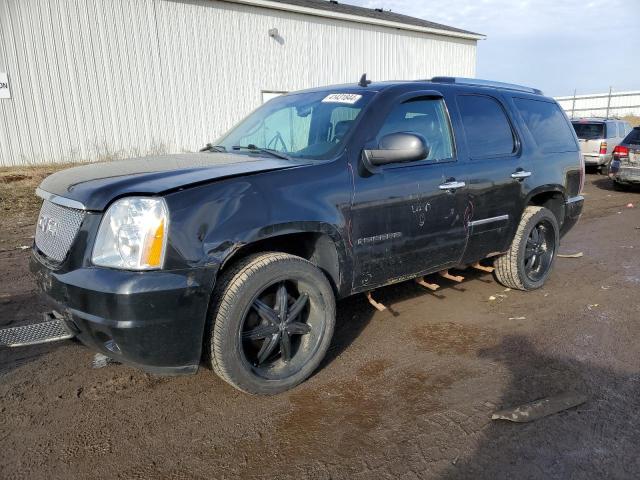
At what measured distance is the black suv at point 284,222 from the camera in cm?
257

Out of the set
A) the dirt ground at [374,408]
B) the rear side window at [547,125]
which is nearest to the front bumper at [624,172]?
the rear side window at [547,125]

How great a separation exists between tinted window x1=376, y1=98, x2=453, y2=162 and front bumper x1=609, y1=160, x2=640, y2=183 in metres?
10.5

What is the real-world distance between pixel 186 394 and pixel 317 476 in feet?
3.66

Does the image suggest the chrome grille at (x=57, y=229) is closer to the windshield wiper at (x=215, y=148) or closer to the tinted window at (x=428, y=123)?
the windshield wiper at (x=215, y=148)

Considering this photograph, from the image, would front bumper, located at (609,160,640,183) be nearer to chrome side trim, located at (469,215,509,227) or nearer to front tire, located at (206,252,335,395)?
chrome side trim, located at (469,215,509,227)

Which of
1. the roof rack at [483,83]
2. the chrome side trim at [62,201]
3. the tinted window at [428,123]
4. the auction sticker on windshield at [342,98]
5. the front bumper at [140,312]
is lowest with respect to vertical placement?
the front bumper at [140,312]

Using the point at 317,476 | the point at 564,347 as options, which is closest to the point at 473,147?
the point at 564,347

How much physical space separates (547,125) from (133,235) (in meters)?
4.22

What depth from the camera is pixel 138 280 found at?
8.13 ft

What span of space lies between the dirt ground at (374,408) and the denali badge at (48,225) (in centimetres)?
100

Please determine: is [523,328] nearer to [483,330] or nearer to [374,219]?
[483,330]

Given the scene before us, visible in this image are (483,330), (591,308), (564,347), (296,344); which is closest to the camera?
(296,344)

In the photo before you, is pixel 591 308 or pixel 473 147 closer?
pixel 473 147

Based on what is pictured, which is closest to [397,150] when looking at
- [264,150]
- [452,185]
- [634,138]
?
[452,185]
